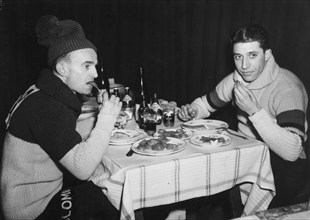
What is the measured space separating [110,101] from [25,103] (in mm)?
412

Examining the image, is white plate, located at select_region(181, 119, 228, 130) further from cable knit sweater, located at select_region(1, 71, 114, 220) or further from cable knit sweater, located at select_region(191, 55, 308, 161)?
cable knit sweater, located at select_region(1, 71, 114, 220)

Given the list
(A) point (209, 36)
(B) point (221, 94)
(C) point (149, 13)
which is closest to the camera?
(B) point (221, 94)

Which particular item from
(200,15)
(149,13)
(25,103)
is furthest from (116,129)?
(149,13)

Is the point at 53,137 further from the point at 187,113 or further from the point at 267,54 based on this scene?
the point at 267,54

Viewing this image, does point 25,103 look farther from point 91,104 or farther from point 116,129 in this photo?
point 91,104

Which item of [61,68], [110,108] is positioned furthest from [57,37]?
[110,108]

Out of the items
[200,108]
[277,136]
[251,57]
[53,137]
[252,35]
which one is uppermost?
[252,35]

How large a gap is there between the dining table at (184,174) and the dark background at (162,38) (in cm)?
126

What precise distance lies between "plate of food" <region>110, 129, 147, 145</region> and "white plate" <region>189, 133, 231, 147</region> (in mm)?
324

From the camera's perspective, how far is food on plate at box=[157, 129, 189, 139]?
1.84m

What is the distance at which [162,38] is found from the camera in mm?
4691

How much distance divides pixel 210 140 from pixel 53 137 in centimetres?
82

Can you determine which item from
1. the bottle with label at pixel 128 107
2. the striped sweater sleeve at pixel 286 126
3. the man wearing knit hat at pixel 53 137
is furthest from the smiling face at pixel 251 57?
the man wearing knit hat at pixel 53 137

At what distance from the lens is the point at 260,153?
1702mm
